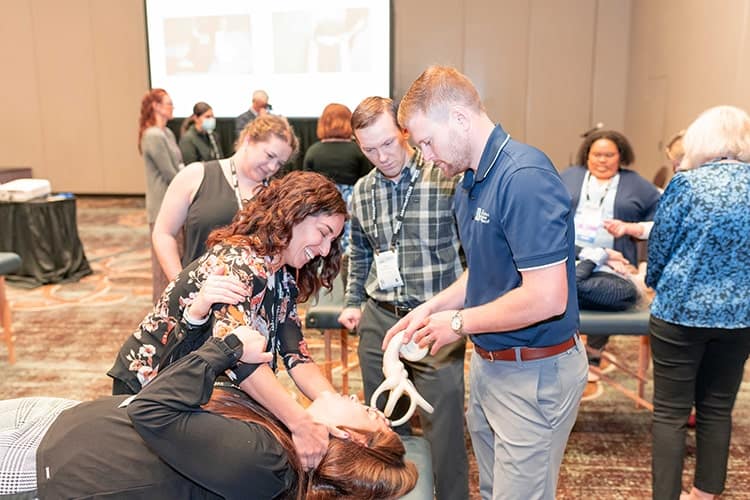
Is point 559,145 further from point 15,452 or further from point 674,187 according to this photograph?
point 15,452

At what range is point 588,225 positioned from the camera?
2.87 m

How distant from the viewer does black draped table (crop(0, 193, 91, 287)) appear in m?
5.05

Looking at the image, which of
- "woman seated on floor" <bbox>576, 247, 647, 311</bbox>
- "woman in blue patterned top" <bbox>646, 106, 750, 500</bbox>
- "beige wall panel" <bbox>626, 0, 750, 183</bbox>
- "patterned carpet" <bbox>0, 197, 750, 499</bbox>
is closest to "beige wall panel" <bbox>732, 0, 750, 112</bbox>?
"beige wall panel" <bbox>626, 0, 750, 183</bbox>

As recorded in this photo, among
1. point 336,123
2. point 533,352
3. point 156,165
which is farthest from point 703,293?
point 156,165

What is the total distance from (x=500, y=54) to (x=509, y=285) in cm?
781

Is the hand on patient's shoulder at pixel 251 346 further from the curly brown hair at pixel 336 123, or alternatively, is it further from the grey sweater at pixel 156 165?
the grey sweater at pixel 156 165

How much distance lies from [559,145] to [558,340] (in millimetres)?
7826

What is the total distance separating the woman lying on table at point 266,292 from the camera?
1.24m

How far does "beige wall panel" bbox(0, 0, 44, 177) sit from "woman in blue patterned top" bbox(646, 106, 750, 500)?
32.1 feet

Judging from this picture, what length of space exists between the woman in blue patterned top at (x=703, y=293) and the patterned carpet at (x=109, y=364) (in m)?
0.36

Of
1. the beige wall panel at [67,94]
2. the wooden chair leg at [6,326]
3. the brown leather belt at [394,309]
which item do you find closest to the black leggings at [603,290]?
the brown leather belt at [394,309]

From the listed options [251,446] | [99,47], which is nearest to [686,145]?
[251,446]

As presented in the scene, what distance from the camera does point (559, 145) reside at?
877 cm

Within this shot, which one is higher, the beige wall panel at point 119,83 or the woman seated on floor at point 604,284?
the beige wall panel at point 119,83
